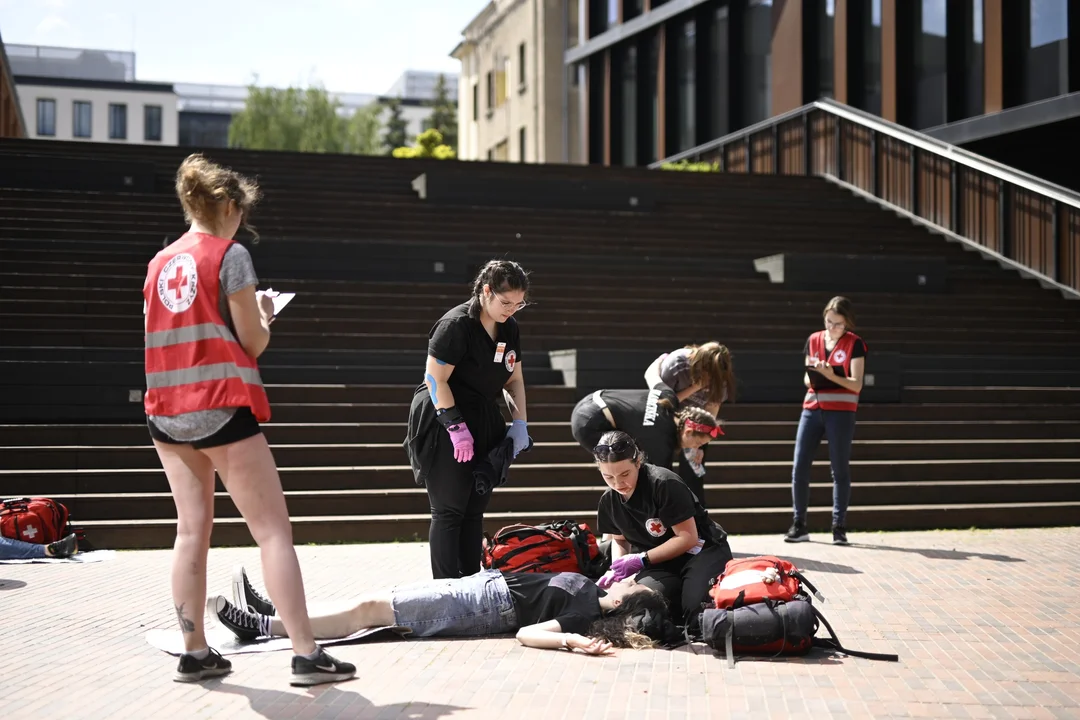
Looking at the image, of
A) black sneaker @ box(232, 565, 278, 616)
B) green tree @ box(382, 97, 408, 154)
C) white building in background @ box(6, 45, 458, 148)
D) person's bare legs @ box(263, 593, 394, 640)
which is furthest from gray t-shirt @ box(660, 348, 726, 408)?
green tree @ box(382, 97, 408, 154)

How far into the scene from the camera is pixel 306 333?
1305cm

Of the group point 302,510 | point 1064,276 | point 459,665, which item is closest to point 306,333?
point 302,510

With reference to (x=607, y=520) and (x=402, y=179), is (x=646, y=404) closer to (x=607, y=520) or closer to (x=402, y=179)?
(x=607, y=520)

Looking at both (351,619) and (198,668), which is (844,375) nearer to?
(351,619)

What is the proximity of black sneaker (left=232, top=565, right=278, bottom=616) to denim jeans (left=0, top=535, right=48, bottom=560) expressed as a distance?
3423 millimetres

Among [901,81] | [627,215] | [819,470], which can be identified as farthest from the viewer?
[901,81]

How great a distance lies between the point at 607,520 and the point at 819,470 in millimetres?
5264

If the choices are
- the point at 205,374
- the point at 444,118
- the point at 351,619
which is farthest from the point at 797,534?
the point at 444,118

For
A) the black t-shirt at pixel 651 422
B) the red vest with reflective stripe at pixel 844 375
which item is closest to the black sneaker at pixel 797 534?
the red vest with reflective stripe at pixel 844 375

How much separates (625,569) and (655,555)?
0.64 ft

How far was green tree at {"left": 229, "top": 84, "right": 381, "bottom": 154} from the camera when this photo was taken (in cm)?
6788

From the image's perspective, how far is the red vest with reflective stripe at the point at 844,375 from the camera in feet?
31.3

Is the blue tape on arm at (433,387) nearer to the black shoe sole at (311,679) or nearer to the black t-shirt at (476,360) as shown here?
the black t-shirt at (476,360)

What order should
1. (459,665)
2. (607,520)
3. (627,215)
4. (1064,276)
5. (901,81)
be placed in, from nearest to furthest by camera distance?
(459,665)
(607,520)
(1064,276)
(627,215)
(901,81)
